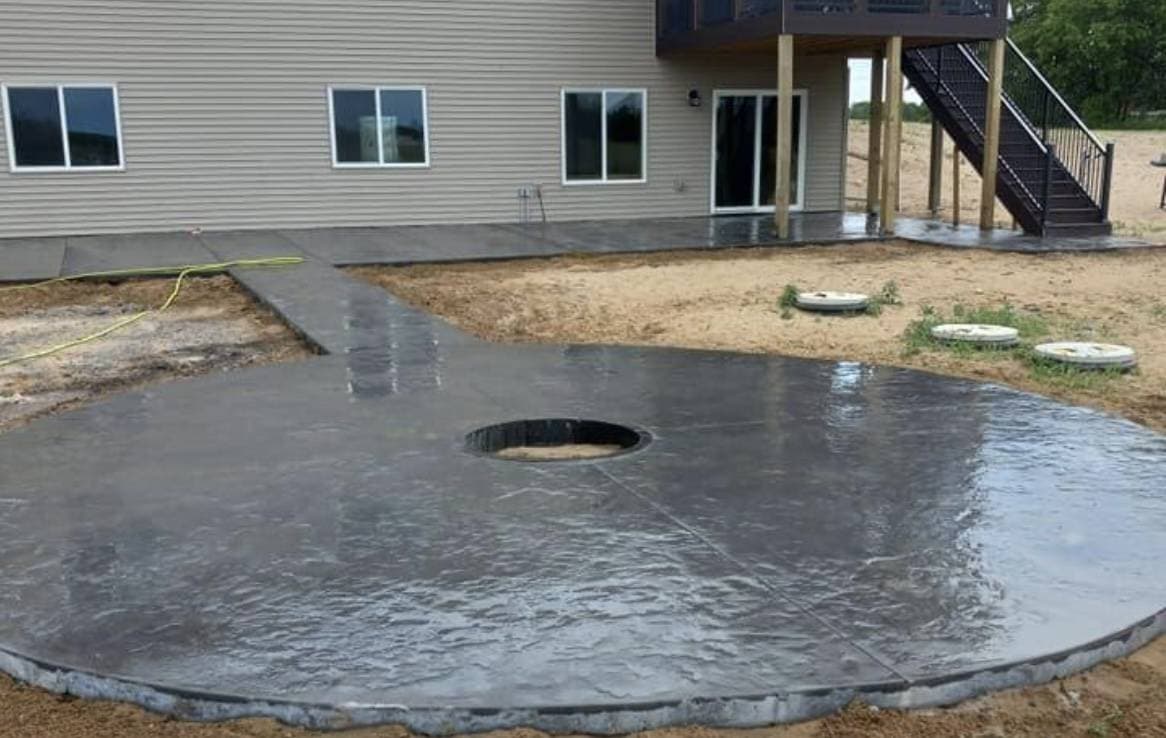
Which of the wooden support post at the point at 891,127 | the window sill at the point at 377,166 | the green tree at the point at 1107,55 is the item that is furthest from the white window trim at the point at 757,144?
the green tree at the point at 1107,55

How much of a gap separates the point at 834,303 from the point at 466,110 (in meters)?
8.55

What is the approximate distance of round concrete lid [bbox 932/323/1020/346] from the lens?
7172mm

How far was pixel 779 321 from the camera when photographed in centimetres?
821

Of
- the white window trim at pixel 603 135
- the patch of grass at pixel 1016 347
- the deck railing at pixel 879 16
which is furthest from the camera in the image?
the white window trim at pixel 603 135

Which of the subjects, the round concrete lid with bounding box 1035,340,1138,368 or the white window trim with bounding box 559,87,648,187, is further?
the white window trim with bounding box 559,87,648,187

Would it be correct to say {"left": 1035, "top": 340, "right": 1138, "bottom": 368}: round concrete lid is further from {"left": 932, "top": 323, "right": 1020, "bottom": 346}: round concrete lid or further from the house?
the house

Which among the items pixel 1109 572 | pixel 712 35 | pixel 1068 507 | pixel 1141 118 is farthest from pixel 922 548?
pixel 1141 118

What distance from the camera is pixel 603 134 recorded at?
16.1 meters

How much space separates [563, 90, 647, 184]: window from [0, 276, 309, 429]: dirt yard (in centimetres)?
704

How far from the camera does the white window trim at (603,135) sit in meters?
15.8

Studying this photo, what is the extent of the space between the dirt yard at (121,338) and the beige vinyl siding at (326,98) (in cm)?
435

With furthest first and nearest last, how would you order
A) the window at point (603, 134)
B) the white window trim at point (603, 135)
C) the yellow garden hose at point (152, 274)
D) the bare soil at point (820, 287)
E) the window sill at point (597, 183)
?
the window sill at point (597, 183) → the window at point (603, 134) → the white window trim at point (603, 135) → the yellow garden hose at point (152, 274) → the bare soil at point (820, 287)

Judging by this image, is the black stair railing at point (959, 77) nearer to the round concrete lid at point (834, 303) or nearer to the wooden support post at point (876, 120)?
the wooden support post at point (876, 120)

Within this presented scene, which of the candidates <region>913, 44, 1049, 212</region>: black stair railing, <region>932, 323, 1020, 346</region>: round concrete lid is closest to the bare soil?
<region>932, 323, 1020, 346</region>: round concrete lid
